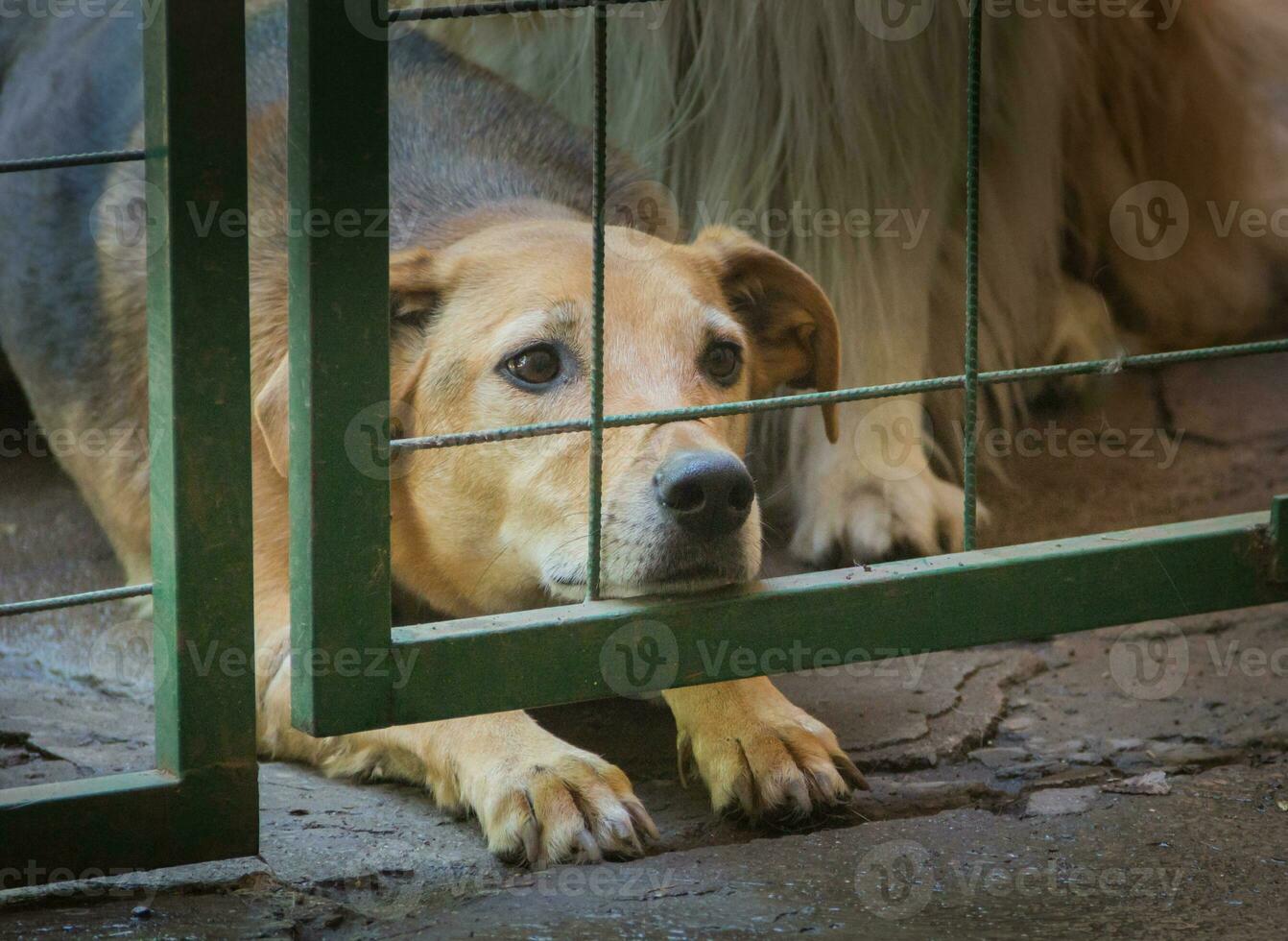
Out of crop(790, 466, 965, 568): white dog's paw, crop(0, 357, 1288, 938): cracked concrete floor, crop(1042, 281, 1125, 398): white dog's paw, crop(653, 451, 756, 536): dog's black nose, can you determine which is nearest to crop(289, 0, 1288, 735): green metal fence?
crop(653, 451, 756, 536): dog's black nose

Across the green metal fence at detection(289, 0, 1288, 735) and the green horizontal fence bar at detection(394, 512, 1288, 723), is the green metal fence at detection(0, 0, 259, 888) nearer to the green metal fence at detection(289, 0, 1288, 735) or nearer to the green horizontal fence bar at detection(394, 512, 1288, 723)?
the green metal fence at detection(289, 0, 1288, 735)

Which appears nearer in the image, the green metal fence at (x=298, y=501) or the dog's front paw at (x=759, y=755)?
the green metal fence at (x=298, y=501)

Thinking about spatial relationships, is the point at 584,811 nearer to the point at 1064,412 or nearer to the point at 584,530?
the point at 584,530

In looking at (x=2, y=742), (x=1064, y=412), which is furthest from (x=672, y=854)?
(x=1064, y=412)

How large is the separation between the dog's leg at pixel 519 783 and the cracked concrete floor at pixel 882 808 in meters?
0.04

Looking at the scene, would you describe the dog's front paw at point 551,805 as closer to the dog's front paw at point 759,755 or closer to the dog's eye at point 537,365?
the dog's front paw at point 759,755

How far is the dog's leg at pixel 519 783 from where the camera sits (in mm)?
2092

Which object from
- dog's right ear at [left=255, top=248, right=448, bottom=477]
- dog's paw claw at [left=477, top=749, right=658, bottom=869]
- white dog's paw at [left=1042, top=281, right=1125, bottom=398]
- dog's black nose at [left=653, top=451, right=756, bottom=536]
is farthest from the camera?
white dog's paw at [left=1042, top=281, right=1125, bottom=398]

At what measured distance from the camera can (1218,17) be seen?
12.7 feet

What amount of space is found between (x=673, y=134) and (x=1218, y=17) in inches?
55.5

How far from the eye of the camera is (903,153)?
3434mm

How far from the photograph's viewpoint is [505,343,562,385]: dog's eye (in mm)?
2566

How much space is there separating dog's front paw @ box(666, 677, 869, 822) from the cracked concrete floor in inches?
1.7

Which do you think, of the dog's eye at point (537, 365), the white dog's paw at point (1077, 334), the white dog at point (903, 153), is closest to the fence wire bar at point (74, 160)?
the dog's eye at point (537, 365)
